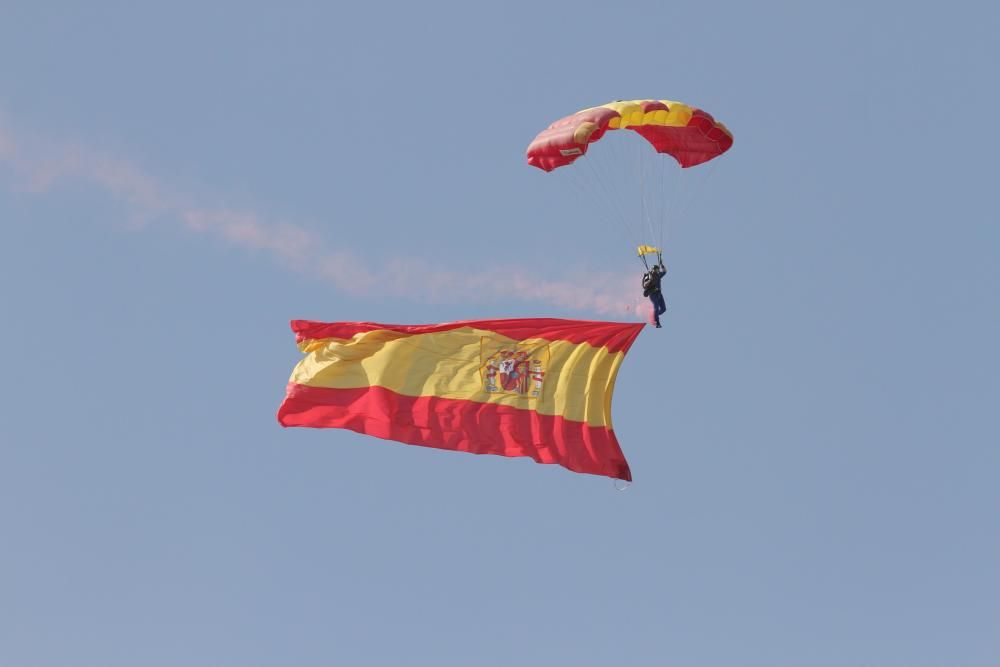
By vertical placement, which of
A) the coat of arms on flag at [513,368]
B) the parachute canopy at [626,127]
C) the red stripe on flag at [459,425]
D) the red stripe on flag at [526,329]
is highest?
the parachute canopy at [626,127]

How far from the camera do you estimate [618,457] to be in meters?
25.5

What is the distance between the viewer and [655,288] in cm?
2481

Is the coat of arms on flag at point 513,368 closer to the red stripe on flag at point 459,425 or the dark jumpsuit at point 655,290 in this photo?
the red stripe on flag at point 459,425

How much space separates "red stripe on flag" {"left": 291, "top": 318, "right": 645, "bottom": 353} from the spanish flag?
0.02m

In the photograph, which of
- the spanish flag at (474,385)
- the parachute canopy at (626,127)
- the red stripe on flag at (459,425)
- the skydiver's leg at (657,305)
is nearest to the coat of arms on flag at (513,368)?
the spanish flag at (474,385)

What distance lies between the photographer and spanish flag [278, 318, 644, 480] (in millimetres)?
25547

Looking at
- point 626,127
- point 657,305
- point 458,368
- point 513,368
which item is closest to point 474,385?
point 458,368

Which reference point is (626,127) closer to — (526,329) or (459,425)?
(526,329)

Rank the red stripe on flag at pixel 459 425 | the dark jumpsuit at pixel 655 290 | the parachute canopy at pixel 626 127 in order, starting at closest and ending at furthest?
the parachute canopy at pixel 626 127
the dark jumpsuit at pixel 655 290
the red stripe on flag at pixel 459 425

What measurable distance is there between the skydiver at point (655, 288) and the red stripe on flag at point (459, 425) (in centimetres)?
212

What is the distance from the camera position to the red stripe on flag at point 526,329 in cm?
2595

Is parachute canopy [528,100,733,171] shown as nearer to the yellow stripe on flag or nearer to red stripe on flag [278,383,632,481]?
the yellow stripe on flag

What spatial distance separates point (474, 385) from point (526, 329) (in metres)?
1.29

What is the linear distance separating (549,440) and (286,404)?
4.16 metres
